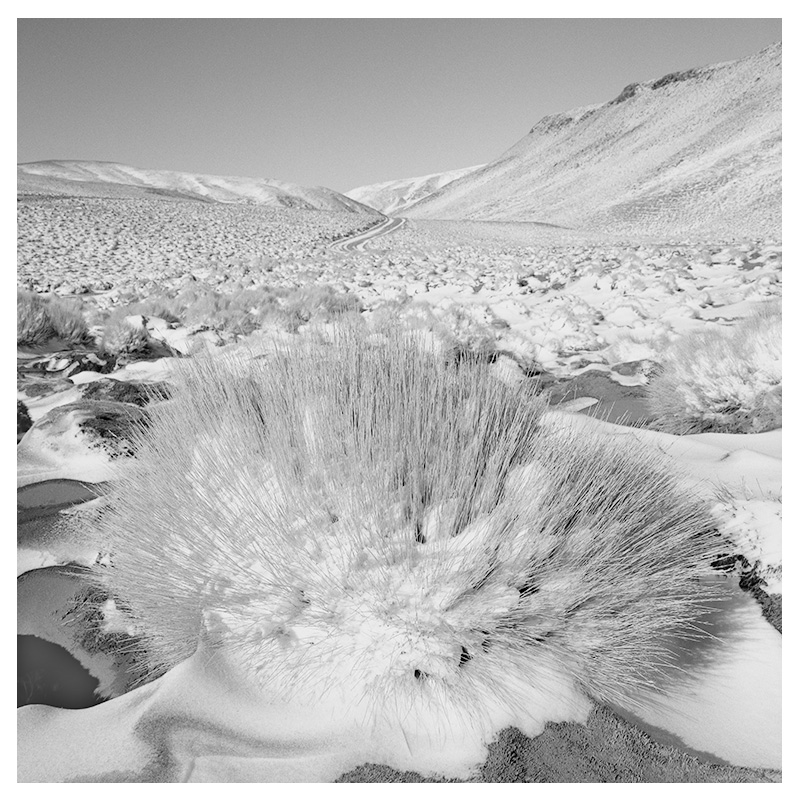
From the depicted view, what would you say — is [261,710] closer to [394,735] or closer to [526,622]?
[394,735]

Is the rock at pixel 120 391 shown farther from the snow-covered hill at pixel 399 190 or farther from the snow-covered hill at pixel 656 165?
the snow-covered hill at pixel 399 190

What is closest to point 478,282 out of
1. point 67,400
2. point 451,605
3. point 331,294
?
point 331,294

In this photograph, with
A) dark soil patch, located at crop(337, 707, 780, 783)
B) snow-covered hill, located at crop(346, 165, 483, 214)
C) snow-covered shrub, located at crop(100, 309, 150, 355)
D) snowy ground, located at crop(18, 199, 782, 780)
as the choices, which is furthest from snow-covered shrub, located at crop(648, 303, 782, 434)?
snow-covered hill, located at crop(346, 165, 483, 214)

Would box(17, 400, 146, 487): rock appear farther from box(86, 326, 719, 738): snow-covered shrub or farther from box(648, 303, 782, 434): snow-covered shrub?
box(648, 303, 782, 434): snow-covered shrub

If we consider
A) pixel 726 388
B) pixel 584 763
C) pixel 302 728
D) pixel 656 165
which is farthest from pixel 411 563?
pixel 656 165

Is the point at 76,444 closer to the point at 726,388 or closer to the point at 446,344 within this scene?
the point at 446,344

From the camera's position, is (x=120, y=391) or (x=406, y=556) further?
(x=120, y=391)

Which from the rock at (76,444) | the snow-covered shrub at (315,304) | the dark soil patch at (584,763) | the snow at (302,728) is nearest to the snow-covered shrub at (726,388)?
the snow at (302,728)
